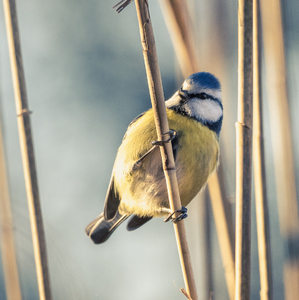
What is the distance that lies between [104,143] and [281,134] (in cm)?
123

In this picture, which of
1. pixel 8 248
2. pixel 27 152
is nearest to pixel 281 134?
pixel 27 152

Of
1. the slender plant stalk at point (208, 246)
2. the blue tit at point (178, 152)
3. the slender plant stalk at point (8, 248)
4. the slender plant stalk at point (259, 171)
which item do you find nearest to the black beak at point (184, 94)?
the blue tit at point (178, 152)

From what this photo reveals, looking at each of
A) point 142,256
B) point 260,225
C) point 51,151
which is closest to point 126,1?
point 260,225

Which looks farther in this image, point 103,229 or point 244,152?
point 103,229

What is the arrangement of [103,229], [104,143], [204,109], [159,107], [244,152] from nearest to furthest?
[159,107], [244,152], [204,109], [103,229], [104,143]

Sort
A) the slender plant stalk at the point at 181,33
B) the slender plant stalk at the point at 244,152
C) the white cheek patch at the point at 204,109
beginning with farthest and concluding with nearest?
the white cheek patch at the point at 204,109, the slender plant stalk at the point at 181,33, the slender plant stalk at the point at 244,152

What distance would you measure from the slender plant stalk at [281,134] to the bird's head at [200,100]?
177mm

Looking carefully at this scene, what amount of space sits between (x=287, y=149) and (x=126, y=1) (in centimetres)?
65

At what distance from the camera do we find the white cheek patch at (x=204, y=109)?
0.88m

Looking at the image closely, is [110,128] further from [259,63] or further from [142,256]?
[259,63]

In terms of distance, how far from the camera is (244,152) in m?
0.67

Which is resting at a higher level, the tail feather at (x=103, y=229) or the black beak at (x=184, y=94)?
the black beak at (x=184, y=94)

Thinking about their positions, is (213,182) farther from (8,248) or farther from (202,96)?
(8,248)

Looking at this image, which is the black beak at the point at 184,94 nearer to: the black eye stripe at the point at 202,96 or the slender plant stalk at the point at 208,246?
the black eye stripe at the point at 202,96
